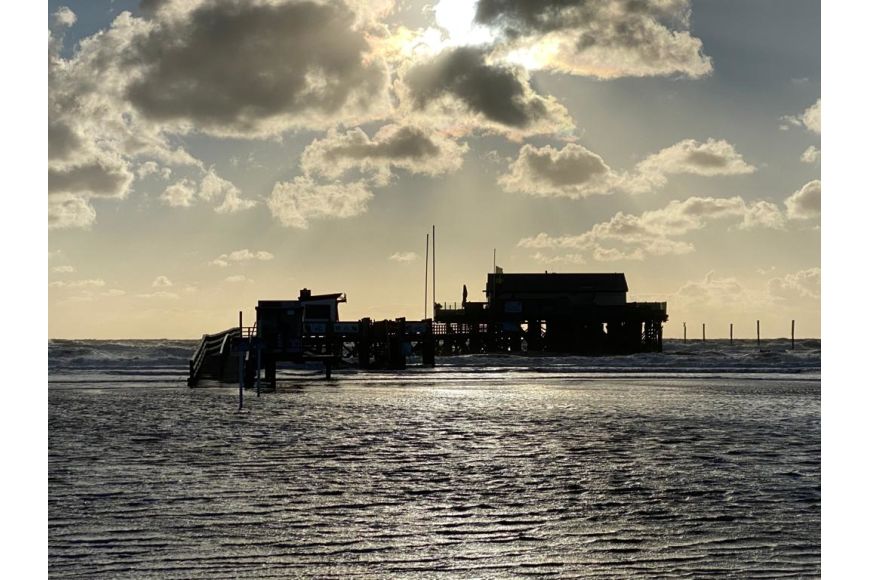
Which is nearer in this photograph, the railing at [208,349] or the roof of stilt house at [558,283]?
the railing at [208,349]

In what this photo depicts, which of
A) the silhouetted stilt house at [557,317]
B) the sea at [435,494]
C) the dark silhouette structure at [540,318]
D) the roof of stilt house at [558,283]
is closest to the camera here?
the sea at [435,494]

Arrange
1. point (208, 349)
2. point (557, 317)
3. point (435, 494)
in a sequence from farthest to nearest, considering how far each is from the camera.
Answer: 1. point (557, 317)
2. point (208, 349)
3. point (435, 494)

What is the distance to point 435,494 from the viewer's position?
39.6 ft

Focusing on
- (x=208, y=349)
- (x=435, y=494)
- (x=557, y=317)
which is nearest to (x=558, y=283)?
(x=557, y=317)

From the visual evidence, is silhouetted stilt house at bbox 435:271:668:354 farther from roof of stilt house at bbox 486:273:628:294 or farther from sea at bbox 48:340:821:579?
sea at bbox 48:340:821:579

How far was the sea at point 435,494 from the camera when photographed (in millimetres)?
8680

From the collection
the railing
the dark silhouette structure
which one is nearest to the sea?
the railing

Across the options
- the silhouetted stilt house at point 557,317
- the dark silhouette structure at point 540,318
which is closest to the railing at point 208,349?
the dark silhouette structure at point 540,318

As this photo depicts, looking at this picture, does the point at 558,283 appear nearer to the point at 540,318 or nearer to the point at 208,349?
the point at 540,318

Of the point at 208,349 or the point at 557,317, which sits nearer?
the point at 208,349

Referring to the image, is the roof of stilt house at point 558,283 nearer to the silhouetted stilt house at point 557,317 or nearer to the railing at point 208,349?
the silhouetted stilt house at point 557,317

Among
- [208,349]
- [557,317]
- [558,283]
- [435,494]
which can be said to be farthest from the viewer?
[558,283]

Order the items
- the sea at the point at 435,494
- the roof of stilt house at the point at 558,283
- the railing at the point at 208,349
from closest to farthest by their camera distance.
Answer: the sea at the point at 435,494 < the railing at the point at 208,349 < the roof of stilt house at the point at 558,283

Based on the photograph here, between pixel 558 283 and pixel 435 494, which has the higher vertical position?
pixel 558 283
